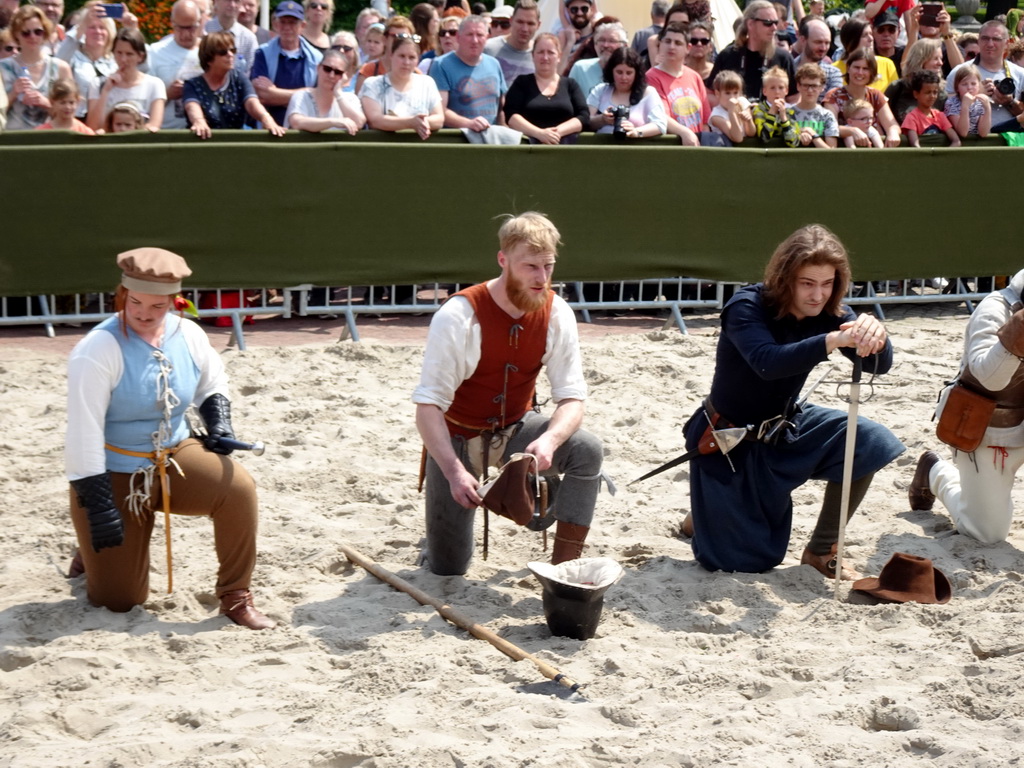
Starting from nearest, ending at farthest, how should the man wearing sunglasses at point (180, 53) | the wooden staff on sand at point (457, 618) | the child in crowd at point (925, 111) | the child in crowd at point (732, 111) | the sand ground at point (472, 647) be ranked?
1. the sand ground at point (472, 647)
2. the wooden staff on sand at point (457, 618)
3. the man wearing sunglasses at point (180, 53)
4. the child in crowd at point (732, 111)
5. the child in crowd at point (925, 111)

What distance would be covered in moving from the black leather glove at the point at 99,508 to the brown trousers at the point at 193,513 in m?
0.18

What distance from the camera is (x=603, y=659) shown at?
4.21 meters

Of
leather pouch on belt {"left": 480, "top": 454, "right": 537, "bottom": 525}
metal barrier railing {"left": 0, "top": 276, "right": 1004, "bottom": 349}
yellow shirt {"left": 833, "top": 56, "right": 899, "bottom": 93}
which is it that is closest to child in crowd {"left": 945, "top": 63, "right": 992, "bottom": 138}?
yellow shirt {"left": 833, "top": 56, "right": 899, "bottom": 93}

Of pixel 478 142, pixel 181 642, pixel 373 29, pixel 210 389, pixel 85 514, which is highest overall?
pixel 373 29

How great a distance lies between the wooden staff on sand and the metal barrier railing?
3.38 meters

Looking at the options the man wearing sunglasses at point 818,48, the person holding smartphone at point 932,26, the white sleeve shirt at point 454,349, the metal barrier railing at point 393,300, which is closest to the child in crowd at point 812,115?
the man wearing sunglasses at point 818,48

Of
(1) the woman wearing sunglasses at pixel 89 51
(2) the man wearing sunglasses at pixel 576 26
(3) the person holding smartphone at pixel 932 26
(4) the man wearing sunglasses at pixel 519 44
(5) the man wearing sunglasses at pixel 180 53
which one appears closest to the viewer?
(1) the woman wearing sunglasses at pixel 89 51

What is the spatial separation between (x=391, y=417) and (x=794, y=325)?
264 cm

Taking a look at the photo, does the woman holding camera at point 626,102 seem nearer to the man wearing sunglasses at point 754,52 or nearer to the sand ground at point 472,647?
the man wearing sunglasses at point 754,52

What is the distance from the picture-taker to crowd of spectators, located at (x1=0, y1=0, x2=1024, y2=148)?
844cm

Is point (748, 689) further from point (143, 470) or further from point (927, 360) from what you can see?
point (927, 360)

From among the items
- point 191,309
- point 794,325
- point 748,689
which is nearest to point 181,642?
point 191,309

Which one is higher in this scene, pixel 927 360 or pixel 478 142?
pixel 478 142

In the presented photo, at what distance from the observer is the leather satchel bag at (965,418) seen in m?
5.25
